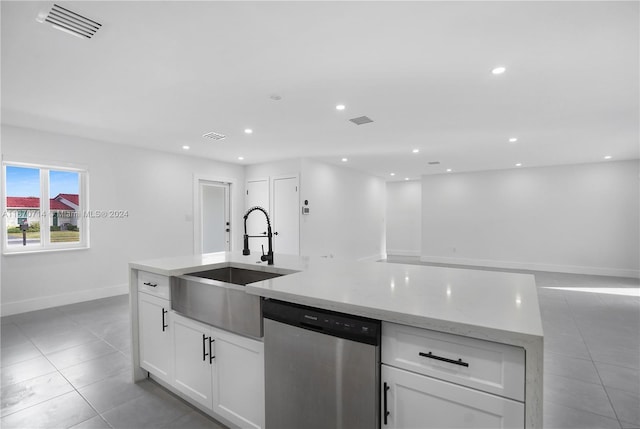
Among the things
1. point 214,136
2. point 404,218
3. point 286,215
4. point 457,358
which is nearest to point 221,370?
point 457,358

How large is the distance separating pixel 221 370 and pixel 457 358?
1.32m

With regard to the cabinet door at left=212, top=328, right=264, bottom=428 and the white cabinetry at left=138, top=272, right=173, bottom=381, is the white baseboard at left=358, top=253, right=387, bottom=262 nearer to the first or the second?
the white cabinetry at left=138, top=272, right=173, bottom=381

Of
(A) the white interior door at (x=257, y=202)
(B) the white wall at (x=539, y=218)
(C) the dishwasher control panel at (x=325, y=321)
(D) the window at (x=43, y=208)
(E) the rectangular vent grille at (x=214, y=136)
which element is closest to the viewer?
(C) the dishwasher control panel at (x=325, y=321)

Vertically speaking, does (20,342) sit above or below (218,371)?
below

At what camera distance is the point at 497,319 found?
1034 mm

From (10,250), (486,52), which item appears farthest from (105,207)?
(486,52)

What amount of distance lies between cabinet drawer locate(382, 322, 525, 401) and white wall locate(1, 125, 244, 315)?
509cm

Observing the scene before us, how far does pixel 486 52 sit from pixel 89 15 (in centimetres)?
262

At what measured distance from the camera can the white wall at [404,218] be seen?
9.82 m

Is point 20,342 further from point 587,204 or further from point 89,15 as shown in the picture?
point 587,204

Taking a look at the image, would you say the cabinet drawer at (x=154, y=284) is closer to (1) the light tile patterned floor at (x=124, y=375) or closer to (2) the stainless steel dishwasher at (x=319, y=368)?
(1) the light tile patterned floor at (x=124, y=375)

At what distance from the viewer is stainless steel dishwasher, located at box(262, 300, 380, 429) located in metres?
1.20

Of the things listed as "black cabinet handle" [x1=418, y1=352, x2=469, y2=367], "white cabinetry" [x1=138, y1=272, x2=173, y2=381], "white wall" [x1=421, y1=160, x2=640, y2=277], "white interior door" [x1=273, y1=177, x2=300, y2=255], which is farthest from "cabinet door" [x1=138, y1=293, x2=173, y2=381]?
"white wall" [x1=421, y1=160, x2=640, y2=277]

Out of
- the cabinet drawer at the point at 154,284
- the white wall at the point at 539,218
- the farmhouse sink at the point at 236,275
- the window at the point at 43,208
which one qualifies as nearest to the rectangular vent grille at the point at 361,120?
the farmhouse sink at the point at 236,275
